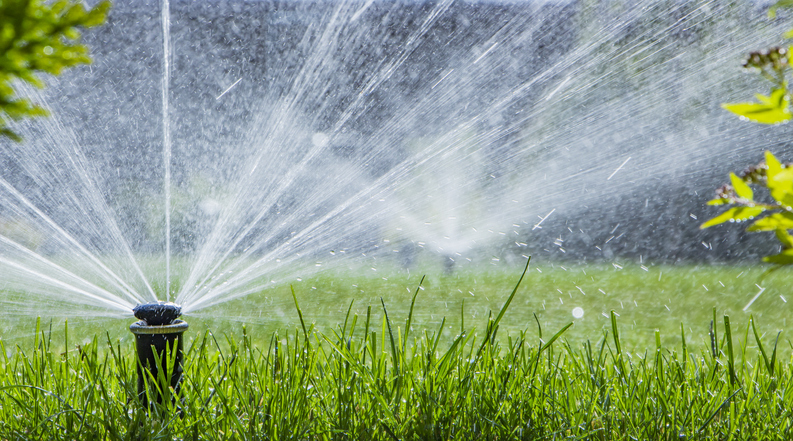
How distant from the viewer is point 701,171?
12.9 m

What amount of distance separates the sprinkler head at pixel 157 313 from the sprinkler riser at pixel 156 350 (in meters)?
0.01

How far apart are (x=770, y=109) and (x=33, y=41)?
107 centimetres

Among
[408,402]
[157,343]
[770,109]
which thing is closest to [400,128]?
[157,343]

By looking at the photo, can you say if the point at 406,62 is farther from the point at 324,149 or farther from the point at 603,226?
the point at 603,226

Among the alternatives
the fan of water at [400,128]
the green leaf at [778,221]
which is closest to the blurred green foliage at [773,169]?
the green leaf at [778,221]

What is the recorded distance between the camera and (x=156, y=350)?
1.43 meters

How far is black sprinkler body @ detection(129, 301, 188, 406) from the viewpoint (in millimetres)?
1362

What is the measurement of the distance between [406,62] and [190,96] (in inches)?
165

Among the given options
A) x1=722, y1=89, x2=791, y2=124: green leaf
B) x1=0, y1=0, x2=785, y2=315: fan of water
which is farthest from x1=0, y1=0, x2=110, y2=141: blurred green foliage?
x1=0, y1=0, x2=785, y2=315: fan of water

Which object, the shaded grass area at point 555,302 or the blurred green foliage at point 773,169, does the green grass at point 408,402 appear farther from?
the shaded grass area at point 555,302

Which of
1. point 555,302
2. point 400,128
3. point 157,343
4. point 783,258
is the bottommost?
point 157,343

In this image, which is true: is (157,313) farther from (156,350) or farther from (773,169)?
(773,169)

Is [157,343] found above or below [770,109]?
below

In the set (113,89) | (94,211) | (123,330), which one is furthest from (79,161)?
(123,330)
